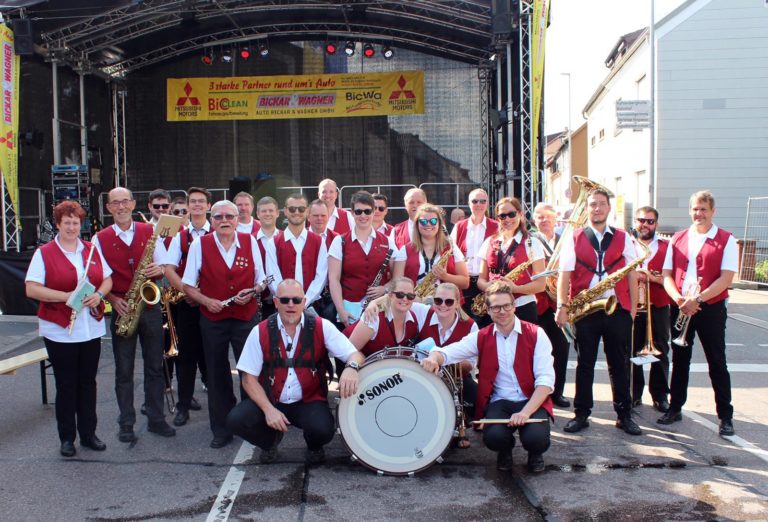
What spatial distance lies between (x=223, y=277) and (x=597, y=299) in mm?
2749

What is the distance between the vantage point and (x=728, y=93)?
18797 millimetres

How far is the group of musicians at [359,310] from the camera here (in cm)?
437

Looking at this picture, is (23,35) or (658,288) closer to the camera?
(658,288)

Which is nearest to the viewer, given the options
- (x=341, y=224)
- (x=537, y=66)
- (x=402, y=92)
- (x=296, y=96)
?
(x=341, y=224)

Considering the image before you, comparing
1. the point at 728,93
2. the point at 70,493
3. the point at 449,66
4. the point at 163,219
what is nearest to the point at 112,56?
the point at 449,66

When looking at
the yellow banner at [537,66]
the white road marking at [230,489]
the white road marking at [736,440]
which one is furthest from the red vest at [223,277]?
the yellow banner at [537,66]

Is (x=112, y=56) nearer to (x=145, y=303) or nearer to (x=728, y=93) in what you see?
(x=145, y=303)

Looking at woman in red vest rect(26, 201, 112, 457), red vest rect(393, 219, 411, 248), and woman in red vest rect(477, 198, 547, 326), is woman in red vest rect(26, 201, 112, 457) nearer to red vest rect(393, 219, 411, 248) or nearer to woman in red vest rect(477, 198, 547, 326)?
red vest rect(393, 219, 411, 248)

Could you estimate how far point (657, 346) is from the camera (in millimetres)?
5699

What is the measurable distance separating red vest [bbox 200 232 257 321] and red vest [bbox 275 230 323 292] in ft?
1.56

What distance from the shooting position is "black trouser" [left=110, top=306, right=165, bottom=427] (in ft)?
16.3

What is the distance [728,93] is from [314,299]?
57.5ft

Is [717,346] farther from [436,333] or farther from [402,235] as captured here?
[402,235]

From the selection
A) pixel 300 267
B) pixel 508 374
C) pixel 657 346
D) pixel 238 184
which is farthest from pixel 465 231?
pixel 238 184
